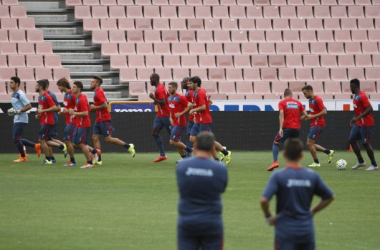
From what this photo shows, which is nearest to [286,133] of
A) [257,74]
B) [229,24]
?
[257,74]

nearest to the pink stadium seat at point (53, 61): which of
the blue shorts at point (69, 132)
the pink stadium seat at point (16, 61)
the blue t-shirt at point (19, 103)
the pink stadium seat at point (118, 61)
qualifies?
the pink stadium seat at point (16, 61)

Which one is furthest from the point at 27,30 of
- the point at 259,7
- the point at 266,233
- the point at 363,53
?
the point at 266,233

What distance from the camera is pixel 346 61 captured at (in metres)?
33.3

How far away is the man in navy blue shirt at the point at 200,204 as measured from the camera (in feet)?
23.4

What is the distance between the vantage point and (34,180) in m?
17.3

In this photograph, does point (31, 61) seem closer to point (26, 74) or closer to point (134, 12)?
point (26, 74)

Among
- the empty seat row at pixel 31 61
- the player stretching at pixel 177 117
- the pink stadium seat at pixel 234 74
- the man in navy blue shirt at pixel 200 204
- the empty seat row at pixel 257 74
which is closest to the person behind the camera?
the man in navy blue shirt at pixel 200 204

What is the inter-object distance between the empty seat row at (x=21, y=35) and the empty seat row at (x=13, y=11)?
1041 mm

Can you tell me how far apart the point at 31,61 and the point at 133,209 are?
17.8m

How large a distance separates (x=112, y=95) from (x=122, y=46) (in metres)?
2.33

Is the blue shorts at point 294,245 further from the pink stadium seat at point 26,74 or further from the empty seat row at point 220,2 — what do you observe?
the empty seat row at point 220,2

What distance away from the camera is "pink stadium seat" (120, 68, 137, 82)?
1188 inches

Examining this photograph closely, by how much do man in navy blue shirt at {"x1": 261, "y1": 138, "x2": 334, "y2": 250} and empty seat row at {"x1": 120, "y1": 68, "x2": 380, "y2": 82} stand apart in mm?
23317

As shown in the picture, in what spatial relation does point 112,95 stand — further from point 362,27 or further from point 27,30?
point 362,27
